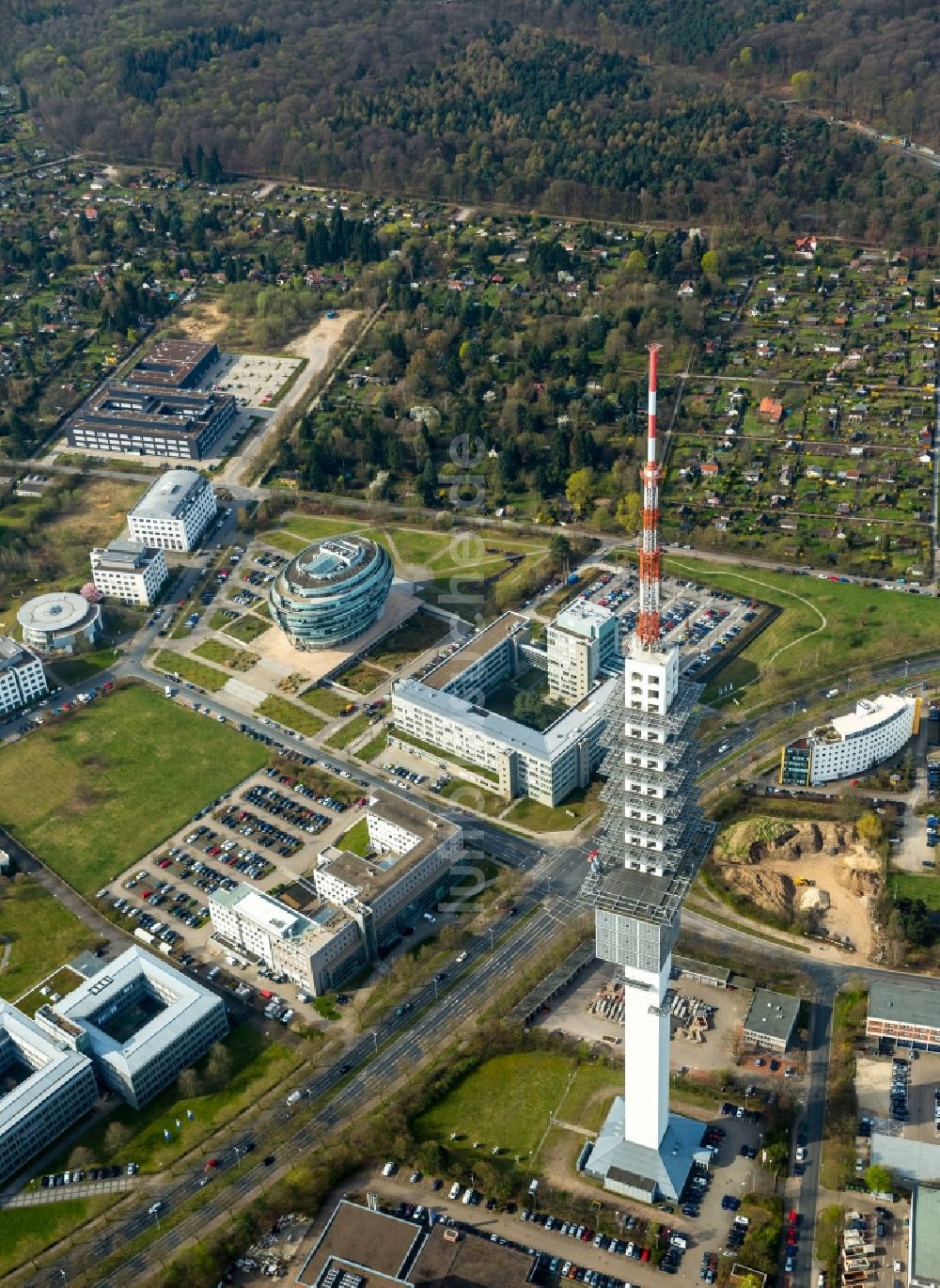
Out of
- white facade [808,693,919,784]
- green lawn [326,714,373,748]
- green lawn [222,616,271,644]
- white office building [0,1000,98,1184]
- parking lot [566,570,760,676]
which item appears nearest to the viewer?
white office building [0,1000,98,1184]

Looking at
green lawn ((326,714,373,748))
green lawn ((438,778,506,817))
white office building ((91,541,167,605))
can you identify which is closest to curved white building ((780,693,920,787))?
green lawn ((438,778,506,817))

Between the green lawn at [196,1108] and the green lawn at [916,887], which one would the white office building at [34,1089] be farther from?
the green lawn at [916,887]

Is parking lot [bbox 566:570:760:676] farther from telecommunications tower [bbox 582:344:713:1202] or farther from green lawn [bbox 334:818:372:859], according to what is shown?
telecommunications tower [bbox 582:344:713:1202]

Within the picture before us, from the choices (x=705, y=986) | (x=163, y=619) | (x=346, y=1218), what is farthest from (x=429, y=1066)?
(x=163, y=619)

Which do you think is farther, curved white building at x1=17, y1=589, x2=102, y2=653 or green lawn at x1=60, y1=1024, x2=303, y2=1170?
curved white building at x1=17, y1=589, x2=102, y2=653

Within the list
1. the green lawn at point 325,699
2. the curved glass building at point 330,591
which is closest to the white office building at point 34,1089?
the green lawn at point 325,699

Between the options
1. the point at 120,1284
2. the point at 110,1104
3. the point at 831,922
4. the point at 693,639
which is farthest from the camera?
the point at 693,639

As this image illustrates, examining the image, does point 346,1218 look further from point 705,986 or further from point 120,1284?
point 705,986

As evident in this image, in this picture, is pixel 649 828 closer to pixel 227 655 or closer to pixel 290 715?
pixel 290 715
